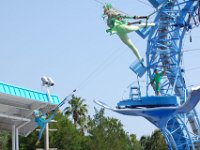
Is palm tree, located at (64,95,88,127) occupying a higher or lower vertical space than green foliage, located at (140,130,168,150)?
higher

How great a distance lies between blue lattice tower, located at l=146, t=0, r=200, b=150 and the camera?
22.4 m

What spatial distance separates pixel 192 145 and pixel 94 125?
29048 millimetres

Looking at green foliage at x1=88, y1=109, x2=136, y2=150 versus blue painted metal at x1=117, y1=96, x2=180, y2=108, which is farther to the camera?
green foliage at x1=88, y1=109, x2=136, y2=150

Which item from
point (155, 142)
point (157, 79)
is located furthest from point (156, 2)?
point (155, 142)

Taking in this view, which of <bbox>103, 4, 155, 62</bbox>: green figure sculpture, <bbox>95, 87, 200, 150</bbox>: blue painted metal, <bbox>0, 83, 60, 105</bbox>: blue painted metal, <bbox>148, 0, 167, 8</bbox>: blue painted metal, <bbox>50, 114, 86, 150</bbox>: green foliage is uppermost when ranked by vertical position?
<bbox>50, 114, 86, 150</bbox>: green foliage

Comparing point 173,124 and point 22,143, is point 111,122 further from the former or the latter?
point 173,124

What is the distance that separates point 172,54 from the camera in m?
22.4

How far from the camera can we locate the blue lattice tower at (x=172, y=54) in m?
22.4

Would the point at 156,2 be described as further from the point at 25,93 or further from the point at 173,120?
the point at 25,93

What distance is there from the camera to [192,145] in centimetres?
2236

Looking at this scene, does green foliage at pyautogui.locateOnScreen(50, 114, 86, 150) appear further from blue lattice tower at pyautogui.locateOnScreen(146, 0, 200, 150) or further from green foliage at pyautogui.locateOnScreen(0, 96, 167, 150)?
blue lattice tower at pyautogui.locateOnScreen(146, 0, 200, 150)

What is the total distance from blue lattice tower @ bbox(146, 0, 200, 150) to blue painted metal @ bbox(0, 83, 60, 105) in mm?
6843

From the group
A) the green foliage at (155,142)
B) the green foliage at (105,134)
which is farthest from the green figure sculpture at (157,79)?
the green foliage at (155,142)

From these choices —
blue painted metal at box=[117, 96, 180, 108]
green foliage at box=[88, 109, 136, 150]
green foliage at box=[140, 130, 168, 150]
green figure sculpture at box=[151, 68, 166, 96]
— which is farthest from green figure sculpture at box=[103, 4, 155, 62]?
green foliage at box=[140, 130, 168, 150]
